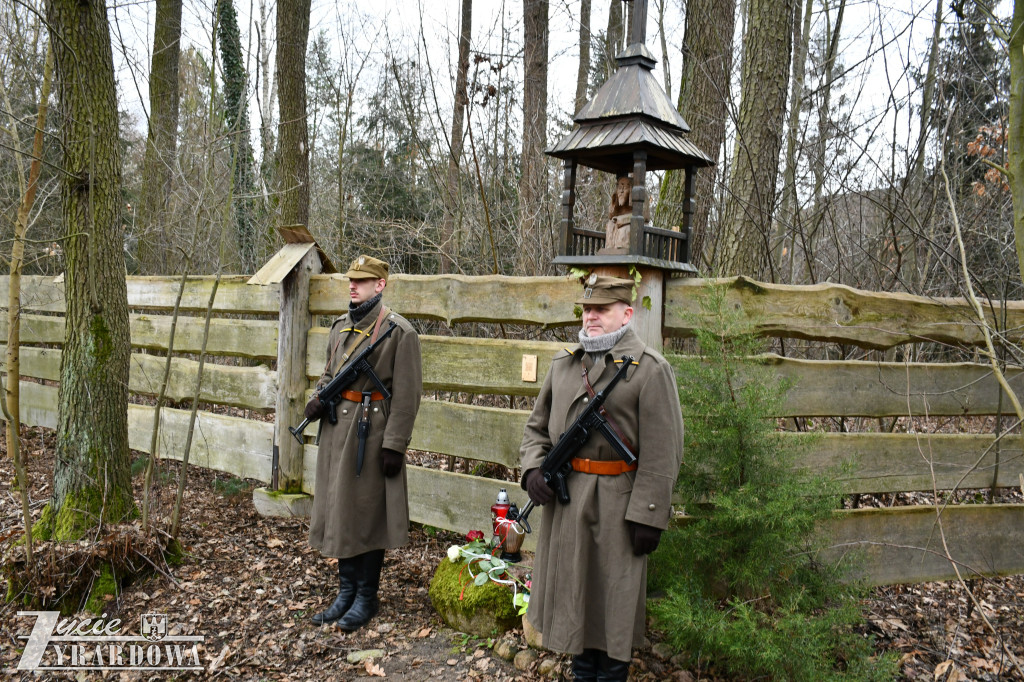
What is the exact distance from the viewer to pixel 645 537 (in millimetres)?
3201

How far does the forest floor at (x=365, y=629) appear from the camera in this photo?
13.0 ft

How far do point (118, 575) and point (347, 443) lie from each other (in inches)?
72.2

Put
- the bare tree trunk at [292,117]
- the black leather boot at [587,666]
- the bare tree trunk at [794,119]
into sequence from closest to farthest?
1. the black leather boot at [587,666]
2. the bare tree trunk at [794,119]
3. the bare tree trunk at [292,117]

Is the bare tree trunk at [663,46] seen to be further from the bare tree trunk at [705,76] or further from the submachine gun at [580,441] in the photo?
the submachine gun at [580,441]

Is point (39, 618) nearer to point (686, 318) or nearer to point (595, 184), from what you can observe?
point (686, 318)

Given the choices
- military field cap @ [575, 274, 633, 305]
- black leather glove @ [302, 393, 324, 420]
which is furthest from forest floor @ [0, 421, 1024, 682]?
military field cap @ [575, 274, 633, 305]

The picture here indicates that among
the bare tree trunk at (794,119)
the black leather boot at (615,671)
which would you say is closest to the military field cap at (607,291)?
the black leather boot at (615,671)

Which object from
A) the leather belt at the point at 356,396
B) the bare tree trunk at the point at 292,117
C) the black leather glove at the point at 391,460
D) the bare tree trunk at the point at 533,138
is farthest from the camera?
the bare tree trunk at the point at 292,117

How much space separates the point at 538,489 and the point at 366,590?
1741 millimetres

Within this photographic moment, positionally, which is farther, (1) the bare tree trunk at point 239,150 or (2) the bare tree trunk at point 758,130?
(1) the bare tree trunk at point 239,150

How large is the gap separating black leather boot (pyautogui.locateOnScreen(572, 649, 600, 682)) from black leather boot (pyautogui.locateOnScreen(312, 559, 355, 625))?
5.58 feet

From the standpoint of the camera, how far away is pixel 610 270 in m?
3.97

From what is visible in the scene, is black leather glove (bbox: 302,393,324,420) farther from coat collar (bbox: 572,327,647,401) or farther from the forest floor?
coat collar (bbox: 572,327,647,401)

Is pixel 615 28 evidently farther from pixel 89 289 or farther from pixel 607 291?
pixel 607 291
